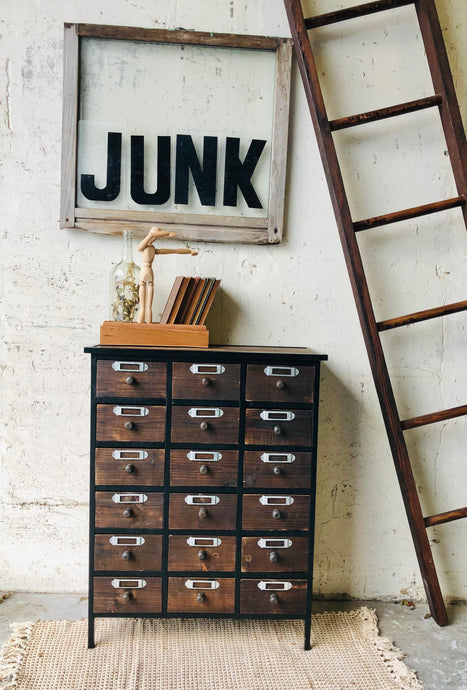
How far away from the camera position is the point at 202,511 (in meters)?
2.12

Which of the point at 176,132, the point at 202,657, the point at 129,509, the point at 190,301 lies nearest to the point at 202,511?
the point at 129,509

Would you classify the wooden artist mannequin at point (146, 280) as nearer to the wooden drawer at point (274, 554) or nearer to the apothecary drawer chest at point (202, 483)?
the apothecary drawer chest at point (202, 483)

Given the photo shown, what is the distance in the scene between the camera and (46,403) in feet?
8.29

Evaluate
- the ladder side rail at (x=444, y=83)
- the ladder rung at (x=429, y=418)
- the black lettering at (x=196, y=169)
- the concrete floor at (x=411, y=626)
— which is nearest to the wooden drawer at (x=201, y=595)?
the concrete floor at (x=411, y=626)

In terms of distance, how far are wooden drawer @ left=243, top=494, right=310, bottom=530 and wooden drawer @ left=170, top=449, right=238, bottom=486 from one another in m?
0.13

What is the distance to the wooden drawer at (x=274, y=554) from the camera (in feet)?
7.08

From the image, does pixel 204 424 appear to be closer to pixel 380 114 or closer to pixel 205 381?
pixel 205 381

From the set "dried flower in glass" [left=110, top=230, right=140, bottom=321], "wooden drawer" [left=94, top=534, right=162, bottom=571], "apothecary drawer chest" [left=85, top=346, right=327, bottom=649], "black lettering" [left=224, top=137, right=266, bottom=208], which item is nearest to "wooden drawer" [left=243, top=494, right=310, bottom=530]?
"apothecary drawer chest" [left=85, top=346, right=327, bottom=649]

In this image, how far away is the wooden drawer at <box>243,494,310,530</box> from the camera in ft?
7.07

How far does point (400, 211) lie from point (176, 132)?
1019 millimetres

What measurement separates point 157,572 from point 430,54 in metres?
2.40

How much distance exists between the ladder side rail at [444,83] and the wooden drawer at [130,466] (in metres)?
1.66

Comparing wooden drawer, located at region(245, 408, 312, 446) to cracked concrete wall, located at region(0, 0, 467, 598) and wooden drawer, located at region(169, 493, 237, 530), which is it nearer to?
wooden drawer, located at region(169, 493, 237, 530)

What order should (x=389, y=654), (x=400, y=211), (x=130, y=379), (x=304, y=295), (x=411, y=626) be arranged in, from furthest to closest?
(x=304, y=295) → (x=411, y=626) → (x=400, y=211) → (x=389, y=654) → (x=130, y=379)
